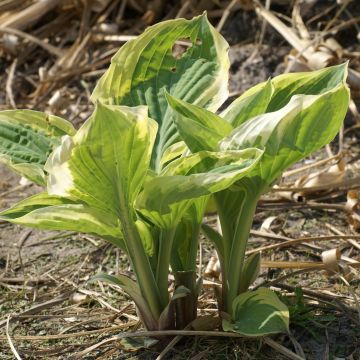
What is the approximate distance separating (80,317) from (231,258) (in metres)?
0.43

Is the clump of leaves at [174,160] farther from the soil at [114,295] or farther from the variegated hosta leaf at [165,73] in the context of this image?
the soil at [114,295]

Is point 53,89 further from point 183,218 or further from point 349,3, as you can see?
point 183,218

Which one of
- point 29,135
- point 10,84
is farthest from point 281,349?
point 10,84

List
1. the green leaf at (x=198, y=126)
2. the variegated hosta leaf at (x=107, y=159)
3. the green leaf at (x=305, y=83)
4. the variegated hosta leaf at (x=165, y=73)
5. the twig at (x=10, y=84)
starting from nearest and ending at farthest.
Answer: the variegated hosta leaf at (x=107, y=159), the green leaf at (x=198, y=126), the green leaf at (x=305, y=83), the variegated hosta leaf at (x=165, y=73), the twig at (x=10, y=84)

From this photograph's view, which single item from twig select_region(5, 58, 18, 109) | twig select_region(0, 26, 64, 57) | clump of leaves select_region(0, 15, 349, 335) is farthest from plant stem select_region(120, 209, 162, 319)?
twig select_region(0, 26, 64, 57)

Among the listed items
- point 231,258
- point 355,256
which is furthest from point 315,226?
point 231,258

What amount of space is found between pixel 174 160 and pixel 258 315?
303mm

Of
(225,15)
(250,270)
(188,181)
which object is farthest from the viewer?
(225,15)

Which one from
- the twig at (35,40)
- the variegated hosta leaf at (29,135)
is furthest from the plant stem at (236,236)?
the twig at (35,40)

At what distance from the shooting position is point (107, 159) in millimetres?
1205

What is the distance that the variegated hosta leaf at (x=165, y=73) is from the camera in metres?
1.48

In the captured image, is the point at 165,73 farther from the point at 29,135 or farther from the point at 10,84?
the point at 10,84

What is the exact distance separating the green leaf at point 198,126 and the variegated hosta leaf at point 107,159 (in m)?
0.08

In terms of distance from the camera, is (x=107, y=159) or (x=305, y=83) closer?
(x=107, y=159)
